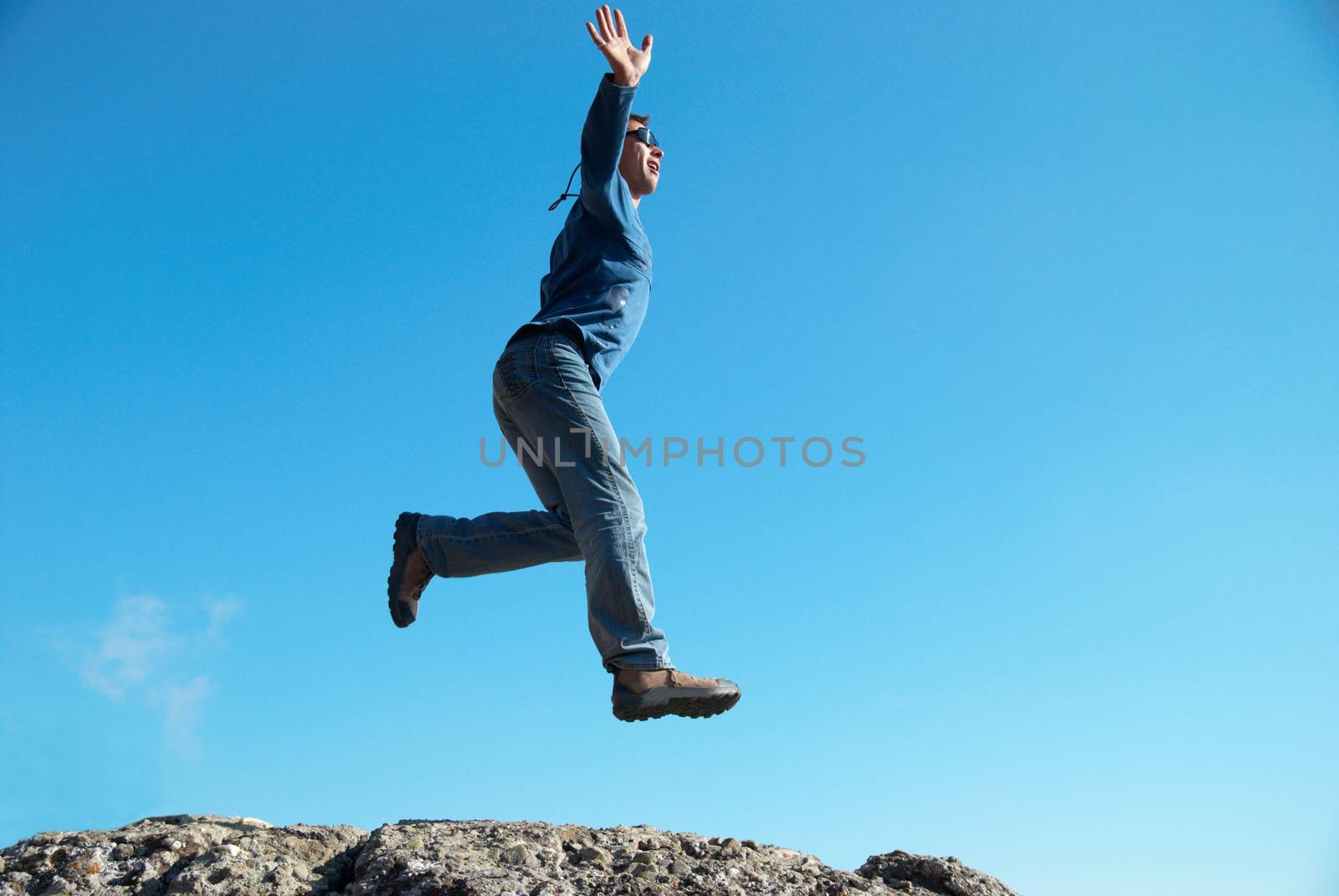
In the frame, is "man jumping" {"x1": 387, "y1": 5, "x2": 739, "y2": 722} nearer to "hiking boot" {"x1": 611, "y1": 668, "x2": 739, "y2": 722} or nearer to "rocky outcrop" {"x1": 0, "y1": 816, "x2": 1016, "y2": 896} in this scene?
"hiking boot" {"x1": 611, "y1": 668, "x2": 739, "y2": 722}

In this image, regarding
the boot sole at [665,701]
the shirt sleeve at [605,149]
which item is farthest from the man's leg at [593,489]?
the shirt sleeve at [605,149]

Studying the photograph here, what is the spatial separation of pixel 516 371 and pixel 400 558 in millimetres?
1161

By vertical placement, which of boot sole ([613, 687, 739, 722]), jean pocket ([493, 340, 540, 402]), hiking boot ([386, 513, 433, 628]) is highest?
jean pocket ([493, 340, 540, 402])

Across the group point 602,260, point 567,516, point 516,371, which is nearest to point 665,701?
point 567,516

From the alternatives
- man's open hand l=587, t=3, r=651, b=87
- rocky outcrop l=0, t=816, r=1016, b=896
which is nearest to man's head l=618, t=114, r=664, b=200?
man's open hand l=587, t=3, r=651, b=87

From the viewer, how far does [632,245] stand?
507 centimetres

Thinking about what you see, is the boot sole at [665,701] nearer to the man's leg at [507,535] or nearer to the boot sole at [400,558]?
Answer: the man's leg at [507,535]

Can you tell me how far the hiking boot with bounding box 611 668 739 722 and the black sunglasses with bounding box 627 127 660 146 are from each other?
107 inches

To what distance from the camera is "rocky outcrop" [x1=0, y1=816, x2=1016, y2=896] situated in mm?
3312

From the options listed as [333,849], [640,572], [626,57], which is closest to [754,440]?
[640,572]

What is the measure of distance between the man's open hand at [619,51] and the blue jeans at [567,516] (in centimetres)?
117

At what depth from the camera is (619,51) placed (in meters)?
4.63

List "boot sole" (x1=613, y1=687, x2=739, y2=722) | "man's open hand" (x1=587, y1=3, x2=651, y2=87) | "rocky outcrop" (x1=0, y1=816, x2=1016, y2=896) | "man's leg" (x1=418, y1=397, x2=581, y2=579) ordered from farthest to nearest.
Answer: "man's leg" (x1=418, y1=397, x2=581, y2=579)
"man's open hand" (x1=587, y1=3, x2=651, y2=87)
"boot sole" (x1=613, y1=687, x2=739, y2=722)
"rocky outcrop" (x1=0, y1=816, x2=1016, y2=896)

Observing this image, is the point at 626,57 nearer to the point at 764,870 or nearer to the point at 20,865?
the point at 764,870
